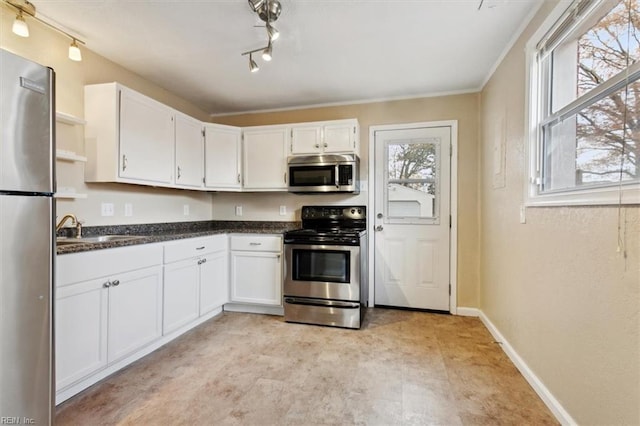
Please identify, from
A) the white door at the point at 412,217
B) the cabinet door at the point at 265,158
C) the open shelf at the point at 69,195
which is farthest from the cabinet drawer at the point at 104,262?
the white door at the point at 412,217

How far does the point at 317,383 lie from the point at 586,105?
7.06ft

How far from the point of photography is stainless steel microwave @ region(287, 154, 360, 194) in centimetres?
314

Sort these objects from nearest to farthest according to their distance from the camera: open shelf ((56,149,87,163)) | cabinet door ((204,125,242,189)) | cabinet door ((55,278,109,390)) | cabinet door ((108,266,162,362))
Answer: cabinet door ((55,278,109,390)) < cabinet door ((108,266,162,362)) < open shelf ((56,149,87,163)) < cabinet door ((204,125,242,189))

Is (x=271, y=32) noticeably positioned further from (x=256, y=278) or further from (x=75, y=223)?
(x=256, y=278)

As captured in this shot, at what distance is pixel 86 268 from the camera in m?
1.79

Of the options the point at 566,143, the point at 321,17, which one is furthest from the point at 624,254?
the point at 321,17

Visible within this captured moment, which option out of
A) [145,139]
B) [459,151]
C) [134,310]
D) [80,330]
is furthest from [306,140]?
[80,330]

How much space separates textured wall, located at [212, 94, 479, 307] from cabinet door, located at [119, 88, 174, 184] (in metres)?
1.20

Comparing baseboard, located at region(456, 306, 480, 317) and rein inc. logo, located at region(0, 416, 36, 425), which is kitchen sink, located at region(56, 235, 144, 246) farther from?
baseboard, located at region(456, 306, 480, 317)

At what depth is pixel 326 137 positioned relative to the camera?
329cm

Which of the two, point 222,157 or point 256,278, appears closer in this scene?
point 256,278

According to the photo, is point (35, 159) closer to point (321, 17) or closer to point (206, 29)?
point (206, 29)

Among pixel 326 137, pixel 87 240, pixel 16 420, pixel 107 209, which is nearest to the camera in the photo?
pixel 16 420

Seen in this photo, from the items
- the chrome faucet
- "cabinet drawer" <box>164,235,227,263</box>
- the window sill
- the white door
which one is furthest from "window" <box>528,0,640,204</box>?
the chrome faucet
